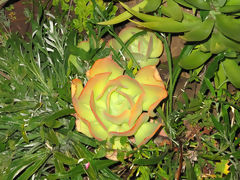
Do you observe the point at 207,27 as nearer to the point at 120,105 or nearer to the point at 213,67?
the point at 213,67

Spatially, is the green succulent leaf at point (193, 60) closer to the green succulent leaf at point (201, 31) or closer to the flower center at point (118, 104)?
the green succulent leaf at point (201, 31)

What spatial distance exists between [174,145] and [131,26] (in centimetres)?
39

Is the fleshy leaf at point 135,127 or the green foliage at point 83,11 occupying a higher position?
the green foliage at point 83,11

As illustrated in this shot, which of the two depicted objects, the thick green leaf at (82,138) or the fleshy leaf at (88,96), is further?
the thick green leaf at (82,138)

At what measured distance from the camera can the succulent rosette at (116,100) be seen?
761 mm

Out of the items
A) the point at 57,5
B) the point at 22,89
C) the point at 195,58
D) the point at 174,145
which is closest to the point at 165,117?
the point at 174,145

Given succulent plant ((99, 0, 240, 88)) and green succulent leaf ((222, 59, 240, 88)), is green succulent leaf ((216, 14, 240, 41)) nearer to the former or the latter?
succulent plant ((99, 0, 240, 88))

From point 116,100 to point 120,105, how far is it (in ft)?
0.05

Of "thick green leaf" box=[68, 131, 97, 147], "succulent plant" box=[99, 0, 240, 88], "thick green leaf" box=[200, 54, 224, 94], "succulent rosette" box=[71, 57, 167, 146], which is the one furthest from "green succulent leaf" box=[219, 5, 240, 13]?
"thick green leaf" box=[68, 131, 97, 147]

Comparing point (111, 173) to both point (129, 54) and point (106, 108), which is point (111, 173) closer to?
point (106, 108)

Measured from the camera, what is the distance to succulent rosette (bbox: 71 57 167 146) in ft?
2.50

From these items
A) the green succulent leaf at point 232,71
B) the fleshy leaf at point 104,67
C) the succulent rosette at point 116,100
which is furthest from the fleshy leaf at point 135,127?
the green succulent leaf at point 232,71

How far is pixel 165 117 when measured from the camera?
0.92 m

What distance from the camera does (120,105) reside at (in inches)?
31.0
